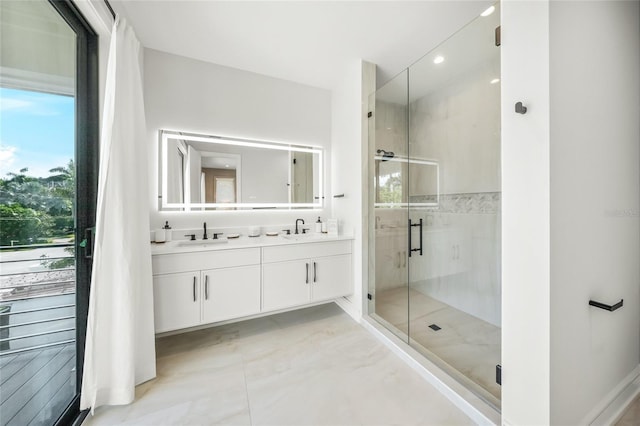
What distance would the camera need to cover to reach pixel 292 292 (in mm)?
2184

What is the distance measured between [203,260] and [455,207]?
241 centimetres

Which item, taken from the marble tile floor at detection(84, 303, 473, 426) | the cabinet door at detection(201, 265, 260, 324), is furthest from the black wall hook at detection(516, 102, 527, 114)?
the cabinet door at detection(201, 265, 260, 324)

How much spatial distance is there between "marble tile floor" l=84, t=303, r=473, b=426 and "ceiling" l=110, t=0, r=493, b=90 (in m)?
2.63

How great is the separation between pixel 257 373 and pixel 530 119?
216 centimetres

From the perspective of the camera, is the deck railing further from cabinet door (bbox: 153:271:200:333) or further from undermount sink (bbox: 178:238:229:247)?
undermount sink (bbox: 178:238:229:247)

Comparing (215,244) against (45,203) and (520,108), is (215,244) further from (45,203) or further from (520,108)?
(520,108)

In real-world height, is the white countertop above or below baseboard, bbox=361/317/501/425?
above

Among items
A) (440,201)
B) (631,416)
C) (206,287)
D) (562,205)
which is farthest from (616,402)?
(206,287)

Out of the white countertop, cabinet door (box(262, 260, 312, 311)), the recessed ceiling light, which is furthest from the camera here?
cabinet door (box(262, 260, 312, 311))

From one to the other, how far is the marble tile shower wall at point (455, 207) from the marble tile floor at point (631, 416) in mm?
684

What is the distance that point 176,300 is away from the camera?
1787 mm

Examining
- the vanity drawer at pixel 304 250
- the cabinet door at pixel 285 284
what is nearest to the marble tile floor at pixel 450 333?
the vanity drawer at pixel 304 250

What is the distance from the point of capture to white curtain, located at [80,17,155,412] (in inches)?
51.5

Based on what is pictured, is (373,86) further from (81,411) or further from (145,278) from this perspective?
(81,411)
